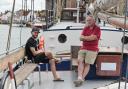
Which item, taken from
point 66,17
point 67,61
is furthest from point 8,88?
point 66,17

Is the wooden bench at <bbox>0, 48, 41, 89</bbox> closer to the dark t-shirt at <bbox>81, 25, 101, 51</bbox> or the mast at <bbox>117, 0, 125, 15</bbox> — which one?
the dark t-shirt at <bbox>81, 25, 101, 51</bbox>

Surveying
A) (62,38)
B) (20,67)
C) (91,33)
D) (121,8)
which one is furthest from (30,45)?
(62,38)

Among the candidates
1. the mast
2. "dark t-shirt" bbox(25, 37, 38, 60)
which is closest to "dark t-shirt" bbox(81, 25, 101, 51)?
"dark t-shirt" bbox(25, 37, 38, 60)

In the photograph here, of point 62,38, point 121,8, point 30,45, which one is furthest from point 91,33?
point 62,38

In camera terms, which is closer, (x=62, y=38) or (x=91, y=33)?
(x=91, y=33)

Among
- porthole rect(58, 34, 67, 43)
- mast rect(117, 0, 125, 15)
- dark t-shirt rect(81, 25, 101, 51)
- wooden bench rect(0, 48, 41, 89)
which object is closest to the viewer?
wooden bench rect(0, 48, 41, 89)

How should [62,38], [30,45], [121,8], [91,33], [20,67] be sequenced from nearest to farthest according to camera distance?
[121,8] → [91,33] → [20,67] → [30,45] → [62,38]

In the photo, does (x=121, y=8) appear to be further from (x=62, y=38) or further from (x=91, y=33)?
(x=62, y=38)

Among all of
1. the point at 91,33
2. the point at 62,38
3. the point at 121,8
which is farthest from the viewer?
the point at 62,38

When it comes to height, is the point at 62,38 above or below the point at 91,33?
below

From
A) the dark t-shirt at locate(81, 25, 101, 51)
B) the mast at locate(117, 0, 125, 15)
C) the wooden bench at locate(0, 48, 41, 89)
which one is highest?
the mast at locate(117, 0, 125, 15)

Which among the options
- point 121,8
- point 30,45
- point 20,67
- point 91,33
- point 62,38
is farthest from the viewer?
point 62,38

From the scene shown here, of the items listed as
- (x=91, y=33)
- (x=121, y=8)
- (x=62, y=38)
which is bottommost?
(x=62, y=38)

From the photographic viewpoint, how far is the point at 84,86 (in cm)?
852
